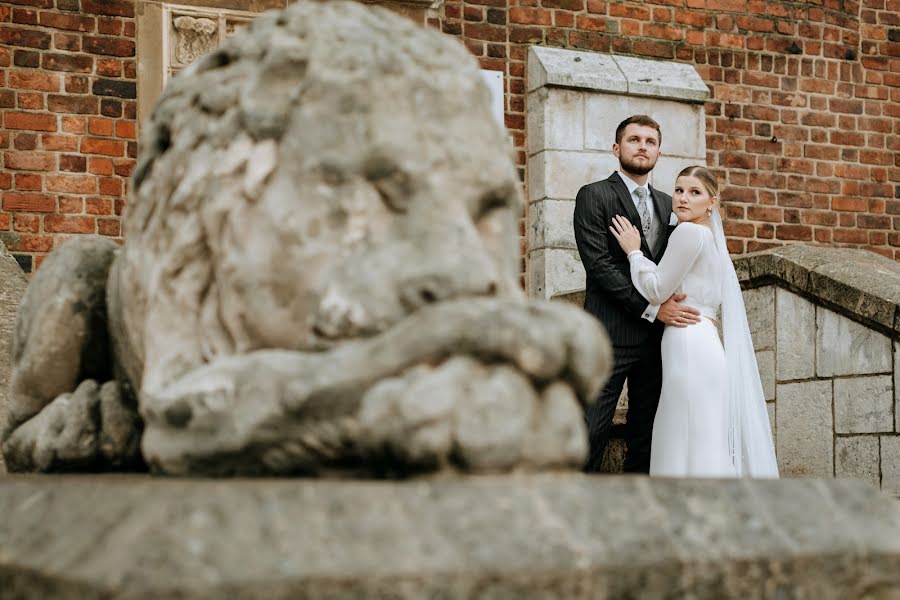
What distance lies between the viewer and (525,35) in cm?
819

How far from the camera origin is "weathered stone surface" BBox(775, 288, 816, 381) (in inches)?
225

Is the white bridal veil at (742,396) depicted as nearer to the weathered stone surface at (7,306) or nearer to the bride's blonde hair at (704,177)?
the bride's blonde hair at (704,177)

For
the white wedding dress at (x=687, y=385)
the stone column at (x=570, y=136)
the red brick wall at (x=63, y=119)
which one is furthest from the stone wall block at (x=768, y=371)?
the red brick wall at (x=63, y=119)

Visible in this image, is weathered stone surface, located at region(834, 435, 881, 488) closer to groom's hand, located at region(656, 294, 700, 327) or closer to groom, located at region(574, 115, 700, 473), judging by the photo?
groom, located at region(574, 115, 700, 473)

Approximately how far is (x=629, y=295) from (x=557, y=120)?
3505 millimetres

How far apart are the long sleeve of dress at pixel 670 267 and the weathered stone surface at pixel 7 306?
7.30ft

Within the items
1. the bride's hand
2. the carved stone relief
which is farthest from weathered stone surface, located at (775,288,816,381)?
the carved stone relief

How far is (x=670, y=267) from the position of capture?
14.9ft

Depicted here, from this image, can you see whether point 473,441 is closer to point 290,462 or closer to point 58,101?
point 290,462

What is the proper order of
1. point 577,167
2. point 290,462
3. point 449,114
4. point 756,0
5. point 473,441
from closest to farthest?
point 473,441 → point 290,462 → point 449,114 → point 577,167 → point 756,0

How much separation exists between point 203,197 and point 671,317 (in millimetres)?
2726

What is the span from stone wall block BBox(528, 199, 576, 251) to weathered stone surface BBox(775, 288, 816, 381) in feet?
7.19

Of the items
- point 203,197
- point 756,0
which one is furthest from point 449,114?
point 756,0

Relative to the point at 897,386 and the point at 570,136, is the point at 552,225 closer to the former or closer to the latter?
the point at 570,136
